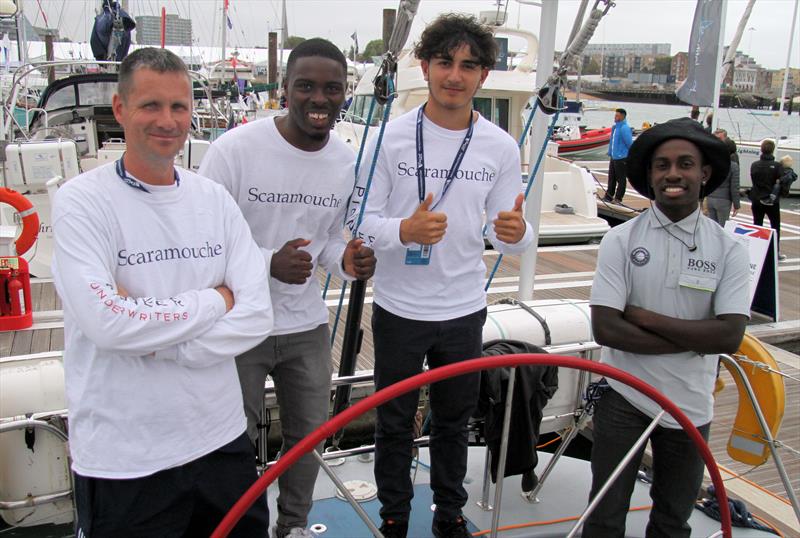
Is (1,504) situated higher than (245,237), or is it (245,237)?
(245,237)

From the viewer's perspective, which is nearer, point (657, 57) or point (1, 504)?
point (1, 504)

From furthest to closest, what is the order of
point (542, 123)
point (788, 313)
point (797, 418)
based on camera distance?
point (788, 313), point (797, 418), point (542, 123)

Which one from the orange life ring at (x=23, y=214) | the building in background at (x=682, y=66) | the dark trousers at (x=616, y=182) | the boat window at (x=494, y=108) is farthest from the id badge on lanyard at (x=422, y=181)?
the dark trousers at (x=616, y=182)

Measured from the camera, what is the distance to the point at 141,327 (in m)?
1.70

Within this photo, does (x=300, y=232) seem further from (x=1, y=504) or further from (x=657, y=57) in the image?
(x=657, y=57)

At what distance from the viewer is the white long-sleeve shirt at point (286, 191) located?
236 centimetres

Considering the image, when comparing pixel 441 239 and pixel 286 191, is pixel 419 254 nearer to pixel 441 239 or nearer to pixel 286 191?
pixel 441 239

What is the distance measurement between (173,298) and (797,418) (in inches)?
193

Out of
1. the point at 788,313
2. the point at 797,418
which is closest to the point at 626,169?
the point at 797,418

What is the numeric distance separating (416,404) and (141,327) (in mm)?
1182

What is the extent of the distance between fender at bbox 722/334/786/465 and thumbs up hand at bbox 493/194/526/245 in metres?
1.65

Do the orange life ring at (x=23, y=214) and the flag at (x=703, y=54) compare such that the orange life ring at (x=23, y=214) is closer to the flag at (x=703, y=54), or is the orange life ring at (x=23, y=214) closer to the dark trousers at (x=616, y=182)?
the flag at (x=703, y=54)

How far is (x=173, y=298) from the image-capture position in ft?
5.92

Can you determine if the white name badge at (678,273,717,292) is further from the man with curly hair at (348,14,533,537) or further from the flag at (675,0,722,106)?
the flag at (675,0,722,106)
